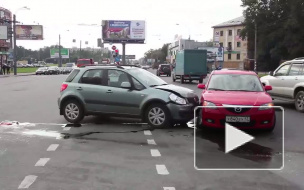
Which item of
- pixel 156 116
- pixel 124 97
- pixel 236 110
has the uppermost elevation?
pixel 124 97

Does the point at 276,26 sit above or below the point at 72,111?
above

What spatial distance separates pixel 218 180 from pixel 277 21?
55.6 meters

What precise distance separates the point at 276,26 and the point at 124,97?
51.3 metres

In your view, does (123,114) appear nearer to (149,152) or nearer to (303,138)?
(149,152)

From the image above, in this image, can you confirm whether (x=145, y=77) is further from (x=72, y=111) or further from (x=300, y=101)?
(x=300, y=101)

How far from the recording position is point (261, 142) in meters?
7.67

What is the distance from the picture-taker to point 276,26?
55.7 meters

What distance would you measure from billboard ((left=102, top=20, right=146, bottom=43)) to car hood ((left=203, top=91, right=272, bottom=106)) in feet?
184

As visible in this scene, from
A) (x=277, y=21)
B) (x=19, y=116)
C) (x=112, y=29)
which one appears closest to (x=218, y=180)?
(x=19, y=116)

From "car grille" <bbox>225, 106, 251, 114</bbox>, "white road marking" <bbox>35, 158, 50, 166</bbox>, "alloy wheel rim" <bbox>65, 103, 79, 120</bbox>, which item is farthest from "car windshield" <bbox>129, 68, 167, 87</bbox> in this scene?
"white road marking" <bbox>35, 158, 50, 166</bbox>

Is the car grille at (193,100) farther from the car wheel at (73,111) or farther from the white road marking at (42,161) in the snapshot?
the white road marking at (42,161)

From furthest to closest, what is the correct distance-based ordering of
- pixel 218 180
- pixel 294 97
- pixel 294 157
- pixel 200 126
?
pixel 294 97 → pixel 200 126 → pixel 294 157 → pixel 218 180

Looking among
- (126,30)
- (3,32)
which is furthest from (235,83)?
(126,30)

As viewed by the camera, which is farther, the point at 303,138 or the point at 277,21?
the point at 277,21
